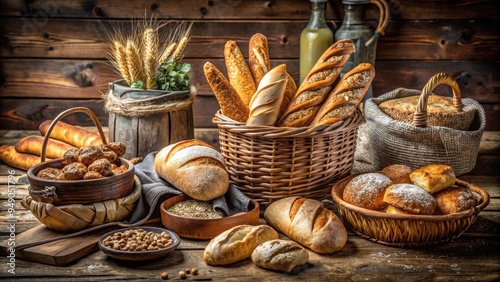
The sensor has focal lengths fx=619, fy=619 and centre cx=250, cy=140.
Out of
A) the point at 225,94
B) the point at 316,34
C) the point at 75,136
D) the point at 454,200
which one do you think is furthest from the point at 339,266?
the point at 316,34

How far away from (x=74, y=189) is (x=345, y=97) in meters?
0.96

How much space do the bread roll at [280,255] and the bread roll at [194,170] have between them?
321 mm

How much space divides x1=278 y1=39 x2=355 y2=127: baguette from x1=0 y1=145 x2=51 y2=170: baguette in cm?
121

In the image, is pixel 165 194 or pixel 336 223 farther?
pixel 165 194

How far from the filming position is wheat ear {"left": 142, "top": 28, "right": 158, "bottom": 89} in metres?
2.51

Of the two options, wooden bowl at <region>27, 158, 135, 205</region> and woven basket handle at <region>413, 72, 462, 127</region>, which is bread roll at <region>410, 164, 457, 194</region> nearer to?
woven basket handle at <region>413, 72, 462, 127</region>

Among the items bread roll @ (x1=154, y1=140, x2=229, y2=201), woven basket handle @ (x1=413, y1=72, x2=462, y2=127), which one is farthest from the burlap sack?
bread roll @ (x1=154, y1=140, x2=229, y2=201)

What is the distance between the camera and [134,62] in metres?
2.53

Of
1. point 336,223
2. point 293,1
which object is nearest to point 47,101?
point 293,1

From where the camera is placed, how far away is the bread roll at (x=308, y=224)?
188 centimetres

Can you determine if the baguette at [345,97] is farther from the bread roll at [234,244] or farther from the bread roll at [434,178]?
the bread roll at [234,244]

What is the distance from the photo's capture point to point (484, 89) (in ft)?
11.7

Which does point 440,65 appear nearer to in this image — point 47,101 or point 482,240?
point 482,240

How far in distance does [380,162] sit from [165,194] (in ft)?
3.24
